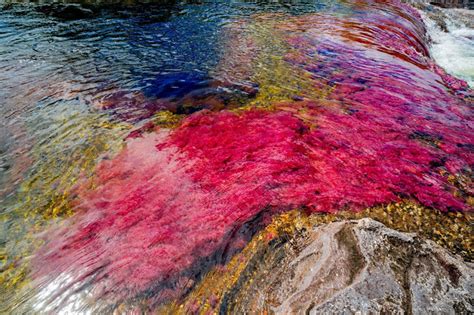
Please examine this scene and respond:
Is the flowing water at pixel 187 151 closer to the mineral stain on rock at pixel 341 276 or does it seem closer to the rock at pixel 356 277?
the mineral stain on rock at pixel 341 276

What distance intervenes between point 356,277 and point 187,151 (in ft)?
11.4

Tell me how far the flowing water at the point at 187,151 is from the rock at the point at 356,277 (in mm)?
455

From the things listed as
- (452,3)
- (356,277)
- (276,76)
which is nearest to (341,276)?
(356,277)

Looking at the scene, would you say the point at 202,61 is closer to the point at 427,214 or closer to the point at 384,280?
the point at 427,214

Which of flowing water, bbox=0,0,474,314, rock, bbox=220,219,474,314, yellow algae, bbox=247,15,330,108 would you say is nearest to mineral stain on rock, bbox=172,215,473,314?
rock, bbox=220,219,474,314

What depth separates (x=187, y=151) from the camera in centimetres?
554

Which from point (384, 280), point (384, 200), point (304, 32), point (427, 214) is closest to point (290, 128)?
point (384, 200)

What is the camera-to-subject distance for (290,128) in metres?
5.97

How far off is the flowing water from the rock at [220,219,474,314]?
46 cm

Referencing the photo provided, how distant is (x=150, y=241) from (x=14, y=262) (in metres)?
1.75

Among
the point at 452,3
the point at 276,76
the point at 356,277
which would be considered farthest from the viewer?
the point at 452,3

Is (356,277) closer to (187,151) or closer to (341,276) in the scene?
(341,276)

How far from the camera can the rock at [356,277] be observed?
117 inches

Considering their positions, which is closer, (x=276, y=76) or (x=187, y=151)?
(x=187, y=151)
